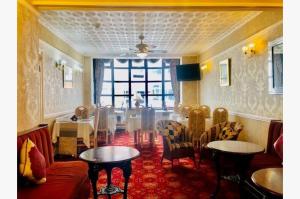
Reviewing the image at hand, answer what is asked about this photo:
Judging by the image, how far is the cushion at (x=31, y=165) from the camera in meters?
2.45

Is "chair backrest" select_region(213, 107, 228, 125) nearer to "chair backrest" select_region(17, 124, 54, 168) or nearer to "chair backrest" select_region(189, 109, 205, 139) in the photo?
"chair backrest" select_region(189, 109, 205, 139)

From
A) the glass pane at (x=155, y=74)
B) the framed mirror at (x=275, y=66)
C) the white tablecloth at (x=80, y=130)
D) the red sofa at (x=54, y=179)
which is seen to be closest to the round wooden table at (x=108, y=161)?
the red sofa at (x=54, y=179)

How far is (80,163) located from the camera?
3543 millimetres

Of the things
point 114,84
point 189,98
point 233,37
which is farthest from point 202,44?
point 114,84

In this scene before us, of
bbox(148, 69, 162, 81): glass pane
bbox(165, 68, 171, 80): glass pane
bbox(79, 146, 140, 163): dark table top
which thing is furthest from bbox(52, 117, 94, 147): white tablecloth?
bbox(165, 68, 171, 80): glass pane

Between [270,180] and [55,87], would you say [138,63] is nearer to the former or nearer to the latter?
[55,87]

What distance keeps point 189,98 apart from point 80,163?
6.59 m

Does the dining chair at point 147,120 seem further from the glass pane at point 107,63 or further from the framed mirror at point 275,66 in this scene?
the glass pane at point 107,63

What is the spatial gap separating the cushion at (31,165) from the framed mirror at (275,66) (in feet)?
11.7

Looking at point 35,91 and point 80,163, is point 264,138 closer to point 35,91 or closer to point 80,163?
point 80,163

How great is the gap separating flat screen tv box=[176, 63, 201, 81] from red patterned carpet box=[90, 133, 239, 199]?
4.52 metres

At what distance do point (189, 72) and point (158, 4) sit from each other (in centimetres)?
595

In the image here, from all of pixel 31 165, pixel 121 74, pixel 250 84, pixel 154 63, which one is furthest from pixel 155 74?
pixel 31 165

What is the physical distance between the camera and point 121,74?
33.2 ft
